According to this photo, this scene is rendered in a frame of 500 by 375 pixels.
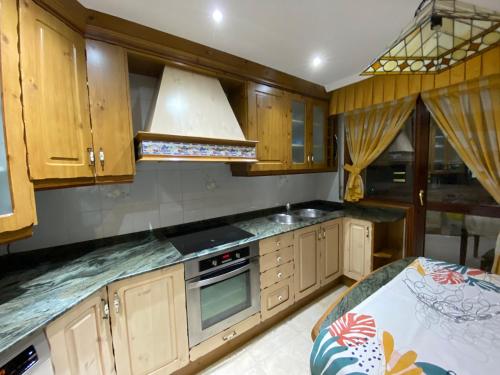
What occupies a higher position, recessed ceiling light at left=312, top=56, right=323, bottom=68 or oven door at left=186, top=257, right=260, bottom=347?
recessed ceiling light at left=312, top=56, right=323, bottom=68

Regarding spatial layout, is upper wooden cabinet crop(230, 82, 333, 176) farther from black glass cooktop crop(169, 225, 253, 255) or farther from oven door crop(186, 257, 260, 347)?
oven door crop(186, 257, 260, 347)

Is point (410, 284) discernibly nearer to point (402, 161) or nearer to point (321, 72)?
point (402, 161)

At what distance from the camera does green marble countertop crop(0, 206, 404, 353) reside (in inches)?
32.2

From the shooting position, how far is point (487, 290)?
1048mm

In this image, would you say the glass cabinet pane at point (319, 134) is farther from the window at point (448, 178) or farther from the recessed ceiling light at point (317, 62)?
the window at point (448, 178)

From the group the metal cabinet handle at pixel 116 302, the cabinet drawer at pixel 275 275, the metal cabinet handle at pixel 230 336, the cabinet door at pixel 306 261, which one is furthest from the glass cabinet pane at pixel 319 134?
the metal cabinet handle at pixel 116 302

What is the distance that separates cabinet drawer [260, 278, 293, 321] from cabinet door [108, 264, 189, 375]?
2.17 feet

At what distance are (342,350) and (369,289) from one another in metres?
0.44

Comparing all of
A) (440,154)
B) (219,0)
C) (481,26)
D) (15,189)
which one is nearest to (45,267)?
(15,189)

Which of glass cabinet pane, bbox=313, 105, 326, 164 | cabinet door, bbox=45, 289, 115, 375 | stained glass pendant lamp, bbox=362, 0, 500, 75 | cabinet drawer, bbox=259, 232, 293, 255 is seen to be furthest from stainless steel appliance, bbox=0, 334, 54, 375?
glass cabinet pane, bbox=313, 105, 326, 164

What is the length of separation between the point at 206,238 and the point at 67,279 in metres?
0.84

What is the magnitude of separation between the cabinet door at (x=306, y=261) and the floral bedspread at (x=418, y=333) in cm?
96

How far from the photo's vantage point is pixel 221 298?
1.58m

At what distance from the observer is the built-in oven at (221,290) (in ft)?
4.65
